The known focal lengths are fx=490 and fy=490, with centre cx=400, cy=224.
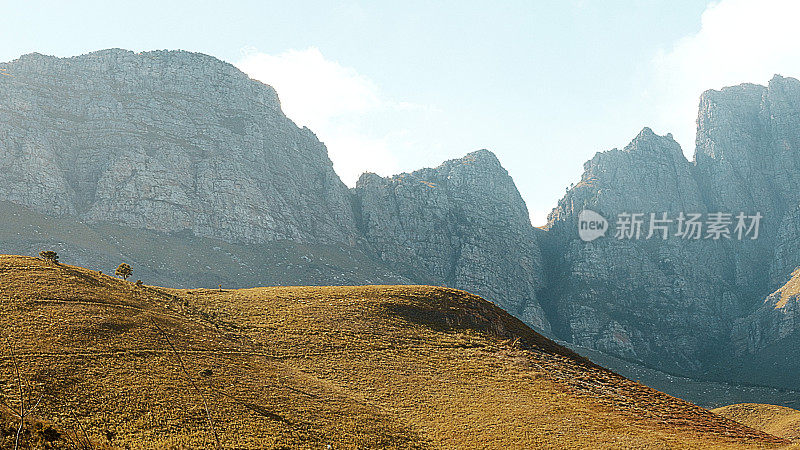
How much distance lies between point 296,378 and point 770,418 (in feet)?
568

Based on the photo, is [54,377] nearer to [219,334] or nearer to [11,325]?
[11,325]

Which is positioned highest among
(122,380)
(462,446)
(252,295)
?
(252,295)

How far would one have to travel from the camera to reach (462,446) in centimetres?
4381

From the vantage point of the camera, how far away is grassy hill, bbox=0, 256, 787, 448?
39.3 metres

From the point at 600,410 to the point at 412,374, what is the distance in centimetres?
2196

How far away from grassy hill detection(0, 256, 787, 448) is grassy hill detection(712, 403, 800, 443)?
10902cm

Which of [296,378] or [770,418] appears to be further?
[770,418]

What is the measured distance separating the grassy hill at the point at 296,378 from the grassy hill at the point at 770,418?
358 feet

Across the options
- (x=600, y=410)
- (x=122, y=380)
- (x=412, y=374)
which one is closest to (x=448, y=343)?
(x=412, y=374)

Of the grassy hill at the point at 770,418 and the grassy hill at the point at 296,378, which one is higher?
the grassy hill at the point at 296,378

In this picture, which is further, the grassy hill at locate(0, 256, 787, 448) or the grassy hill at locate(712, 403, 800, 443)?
the grassy hill at locate(712, 403, 800, 443)

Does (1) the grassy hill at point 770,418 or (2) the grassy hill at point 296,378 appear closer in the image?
(2) the grassy hill at point 296,378

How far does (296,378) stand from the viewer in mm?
52938

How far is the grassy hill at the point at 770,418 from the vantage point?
13825 centimetres
